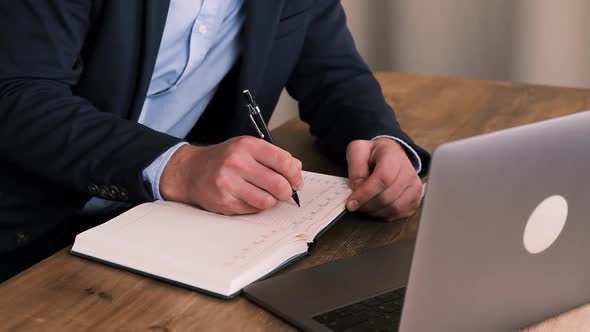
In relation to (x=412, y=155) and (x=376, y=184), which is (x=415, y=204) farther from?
(x=412, y=155)

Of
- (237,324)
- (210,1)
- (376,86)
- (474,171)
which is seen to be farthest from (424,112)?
(474,171)

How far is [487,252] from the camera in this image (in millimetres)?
827

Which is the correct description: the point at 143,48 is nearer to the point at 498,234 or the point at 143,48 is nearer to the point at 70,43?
the point at 70,43

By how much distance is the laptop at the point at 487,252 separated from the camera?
0.76 metres

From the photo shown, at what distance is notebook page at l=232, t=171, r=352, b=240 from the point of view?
3.85ft

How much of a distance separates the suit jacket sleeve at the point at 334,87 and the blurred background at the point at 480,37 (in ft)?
3.64

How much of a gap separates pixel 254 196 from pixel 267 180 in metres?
0.03

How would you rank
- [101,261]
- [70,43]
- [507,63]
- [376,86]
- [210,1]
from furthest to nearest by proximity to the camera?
[507,63] < [376,86] < [210,1] < [70,43] < [101,261]

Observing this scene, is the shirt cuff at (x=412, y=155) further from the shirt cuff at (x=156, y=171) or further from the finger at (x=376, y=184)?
the shirt cuff at (x=156, y=171)

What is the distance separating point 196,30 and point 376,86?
37cm

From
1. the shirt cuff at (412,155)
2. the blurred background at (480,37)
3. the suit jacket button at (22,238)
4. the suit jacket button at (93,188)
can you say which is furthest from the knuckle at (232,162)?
the blurred background at (480,37)

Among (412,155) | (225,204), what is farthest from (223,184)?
(412,155)

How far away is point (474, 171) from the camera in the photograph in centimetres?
76

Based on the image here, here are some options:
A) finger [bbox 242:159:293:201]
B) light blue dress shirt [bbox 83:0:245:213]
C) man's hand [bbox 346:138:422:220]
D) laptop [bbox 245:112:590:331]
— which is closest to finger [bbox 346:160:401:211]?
man's hand [bbox 346:138:422:220]
